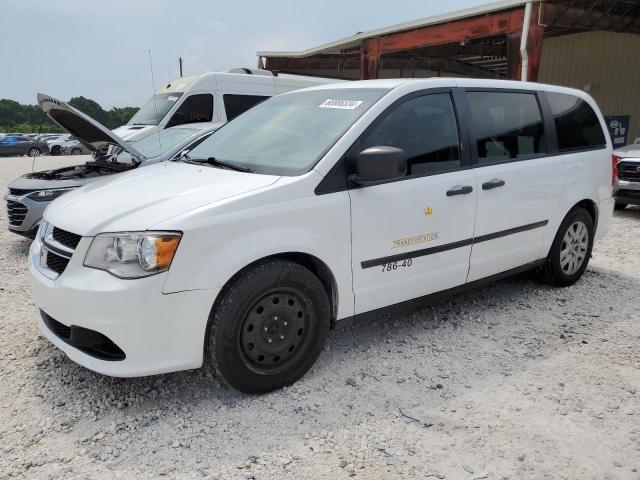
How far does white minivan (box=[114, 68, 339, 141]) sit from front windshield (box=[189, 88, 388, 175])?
5.81 m

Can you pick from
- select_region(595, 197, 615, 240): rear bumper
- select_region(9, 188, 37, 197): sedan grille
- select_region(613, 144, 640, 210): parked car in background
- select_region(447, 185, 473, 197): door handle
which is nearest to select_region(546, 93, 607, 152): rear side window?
select_region(595, 197, 615, 240): rear bumper

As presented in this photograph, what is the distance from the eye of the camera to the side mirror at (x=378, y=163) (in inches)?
114

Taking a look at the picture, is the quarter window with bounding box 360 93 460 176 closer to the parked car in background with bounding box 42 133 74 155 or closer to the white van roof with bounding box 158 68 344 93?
the white van roof with bounding box 158 68 344 93

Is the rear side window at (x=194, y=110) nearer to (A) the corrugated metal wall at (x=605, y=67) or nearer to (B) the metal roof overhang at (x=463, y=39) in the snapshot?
(B) the metal roof overhang at (x=463, y=39)

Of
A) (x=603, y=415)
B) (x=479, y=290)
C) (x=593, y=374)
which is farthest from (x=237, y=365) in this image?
(x=479, y=290)

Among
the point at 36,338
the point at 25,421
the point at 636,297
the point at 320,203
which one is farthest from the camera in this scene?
the point at 636,297

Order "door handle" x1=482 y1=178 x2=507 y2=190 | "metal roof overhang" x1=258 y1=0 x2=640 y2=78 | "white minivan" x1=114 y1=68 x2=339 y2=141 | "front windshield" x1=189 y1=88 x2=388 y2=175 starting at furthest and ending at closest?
"metal roof overhang" x1=258 y1=0 x2=640 y2=78 < "white minivan" x1=114 y1=68 x2=339 y2=141 < "door handle" x1=482 y1=178 x2=507 y2=190 < "front windshield" x1=189 y1=88 x2=388 y2=175

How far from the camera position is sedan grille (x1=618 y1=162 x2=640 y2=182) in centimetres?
827

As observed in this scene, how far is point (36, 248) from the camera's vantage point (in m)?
3.19

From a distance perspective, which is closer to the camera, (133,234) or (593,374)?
(133,234)

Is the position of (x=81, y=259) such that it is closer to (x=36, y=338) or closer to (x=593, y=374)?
(x=36, y=338)

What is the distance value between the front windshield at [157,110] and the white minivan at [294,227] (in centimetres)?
634

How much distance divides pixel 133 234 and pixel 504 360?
7.79 ft

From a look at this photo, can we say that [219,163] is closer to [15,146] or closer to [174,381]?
[174,381]
